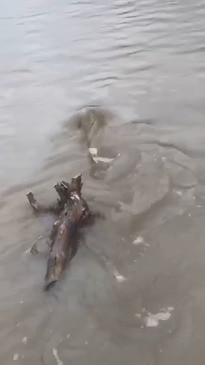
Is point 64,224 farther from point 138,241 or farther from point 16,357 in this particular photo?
point 16,357

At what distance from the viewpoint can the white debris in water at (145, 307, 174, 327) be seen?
10.6 ft

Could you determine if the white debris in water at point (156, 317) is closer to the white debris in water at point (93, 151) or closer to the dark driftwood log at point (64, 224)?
the dark driftwood log at point (64, 224)

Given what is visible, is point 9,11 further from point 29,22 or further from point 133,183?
point 133,183

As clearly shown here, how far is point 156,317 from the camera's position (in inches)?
129

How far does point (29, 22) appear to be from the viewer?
11.5 meters

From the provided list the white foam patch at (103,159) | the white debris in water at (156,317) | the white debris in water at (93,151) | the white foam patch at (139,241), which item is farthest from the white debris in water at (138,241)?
the white debris in water at (93,151)

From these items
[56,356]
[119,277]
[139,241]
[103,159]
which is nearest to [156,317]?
[119,277]

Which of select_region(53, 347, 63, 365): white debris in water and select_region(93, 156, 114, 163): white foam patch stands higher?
select_region(53, 347, 63, 365): white debris in water

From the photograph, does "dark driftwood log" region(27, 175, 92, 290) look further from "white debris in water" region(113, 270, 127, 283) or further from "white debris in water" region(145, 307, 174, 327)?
"white debris in water" region(145, 307, 174, 327)

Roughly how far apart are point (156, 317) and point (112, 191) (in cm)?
151

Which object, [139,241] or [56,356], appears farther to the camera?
[139,241]

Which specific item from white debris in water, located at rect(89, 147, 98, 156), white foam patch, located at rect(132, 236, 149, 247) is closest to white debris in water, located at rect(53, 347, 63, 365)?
white foam patch, located at rect(132, 236, 149, 247)

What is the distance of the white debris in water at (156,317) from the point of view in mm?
3238

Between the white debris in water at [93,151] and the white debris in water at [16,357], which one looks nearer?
the white debris in water at [16,357]
